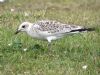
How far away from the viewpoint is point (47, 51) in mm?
9484

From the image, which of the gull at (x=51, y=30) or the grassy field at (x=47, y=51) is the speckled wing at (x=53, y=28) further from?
the grassy field at (x=47, y=51)

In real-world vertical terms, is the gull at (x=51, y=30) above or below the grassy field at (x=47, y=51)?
above

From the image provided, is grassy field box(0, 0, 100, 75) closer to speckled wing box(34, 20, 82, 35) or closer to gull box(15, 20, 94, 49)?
gull box(15, 20, 94, 49)

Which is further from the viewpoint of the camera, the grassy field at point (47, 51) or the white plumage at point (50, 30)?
the white plumage at point (50, 30)

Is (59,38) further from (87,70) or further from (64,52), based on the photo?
(87,70)

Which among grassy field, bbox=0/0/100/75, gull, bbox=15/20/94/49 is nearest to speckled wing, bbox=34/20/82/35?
gull, bbox=15/20/94/49

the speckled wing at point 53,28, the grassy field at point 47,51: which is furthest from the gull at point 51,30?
the grassy field at point 47,51

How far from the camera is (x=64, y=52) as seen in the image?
31.0 ft

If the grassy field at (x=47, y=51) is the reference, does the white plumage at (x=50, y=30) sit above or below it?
above

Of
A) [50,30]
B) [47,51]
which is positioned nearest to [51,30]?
[50,30]

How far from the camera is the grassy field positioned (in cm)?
851

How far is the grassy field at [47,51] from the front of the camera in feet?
27.9

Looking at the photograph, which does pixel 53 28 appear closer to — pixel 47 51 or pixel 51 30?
pixel 51 30

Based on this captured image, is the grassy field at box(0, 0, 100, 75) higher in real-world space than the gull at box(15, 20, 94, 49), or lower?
lower
